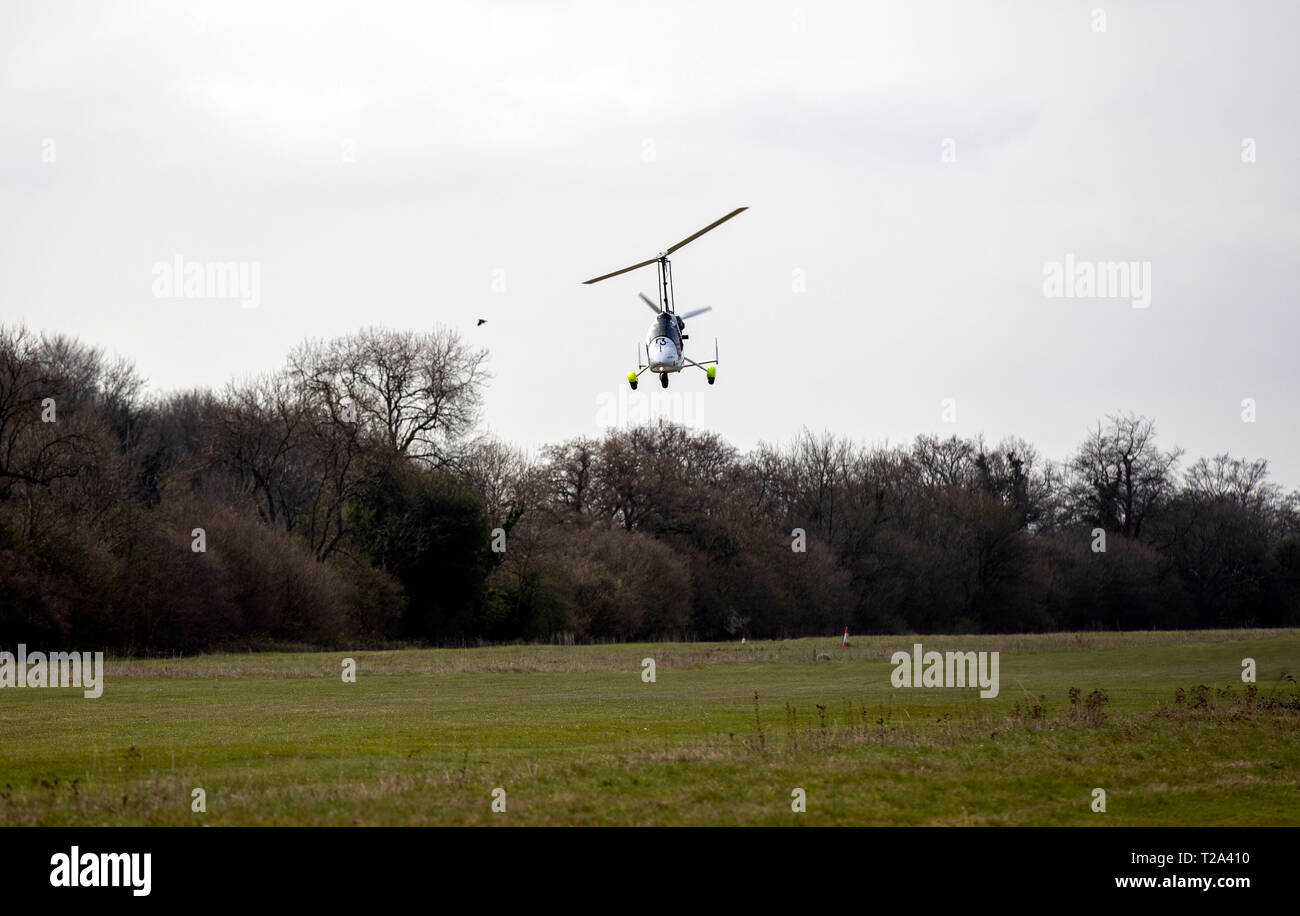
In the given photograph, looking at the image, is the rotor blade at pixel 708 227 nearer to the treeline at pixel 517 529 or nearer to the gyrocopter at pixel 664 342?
the gyrocopter at pixel 664 342

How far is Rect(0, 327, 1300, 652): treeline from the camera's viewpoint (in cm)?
6097

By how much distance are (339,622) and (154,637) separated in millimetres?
11977

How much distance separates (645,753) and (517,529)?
6270cm

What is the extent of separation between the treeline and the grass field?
18853 mm

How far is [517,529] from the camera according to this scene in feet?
279
